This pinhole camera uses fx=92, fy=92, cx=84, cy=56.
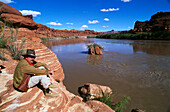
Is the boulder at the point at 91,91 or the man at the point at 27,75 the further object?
the boulder at the point at 91,91

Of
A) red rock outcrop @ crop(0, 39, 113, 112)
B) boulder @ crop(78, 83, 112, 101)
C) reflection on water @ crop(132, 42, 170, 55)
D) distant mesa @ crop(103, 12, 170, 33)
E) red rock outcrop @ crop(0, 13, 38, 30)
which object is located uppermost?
distant mesa @ crop(103, 12, 170, 33)

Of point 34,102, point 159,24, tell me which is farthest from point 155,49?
point 159,24

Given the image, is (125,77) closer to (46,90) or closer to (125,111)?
(125,111)

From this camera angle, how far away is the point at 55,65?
5387 millimetres

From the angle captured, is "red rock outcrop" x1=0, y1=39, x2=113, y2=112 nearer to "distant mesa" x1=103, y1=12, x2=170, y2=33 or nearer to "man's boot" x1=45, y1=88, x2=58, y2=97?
"man's boot" x1=45, y1=88, x2=58, y2=97

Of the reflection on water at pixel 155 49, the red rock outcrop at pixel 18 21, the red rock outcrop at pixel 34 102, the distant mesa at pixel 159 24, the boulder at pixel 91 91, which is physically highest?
the distant mesa at pixel 159 24

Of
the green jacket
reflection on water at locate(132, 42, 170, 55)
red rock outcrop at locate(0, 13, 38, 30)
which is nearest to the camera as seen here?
the green jacket

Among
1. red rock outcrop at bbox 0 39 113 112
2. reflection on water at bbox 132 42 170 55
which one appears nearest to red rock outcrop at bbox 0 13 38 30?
red rock outcrop at bbox 0 39 113 112

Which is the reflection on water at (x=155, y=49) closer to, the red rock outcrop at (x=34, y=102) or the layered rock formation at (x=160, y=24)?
the red rock outcrop at (x=34, y=102)

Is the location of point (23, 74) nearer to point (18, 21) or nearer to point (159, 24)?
point (18, 21)

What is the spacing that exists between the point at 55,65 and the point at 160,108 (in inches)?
200

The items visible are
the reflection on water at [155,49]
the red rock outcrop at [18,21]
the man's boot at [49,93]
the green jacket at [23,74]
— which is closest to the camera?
the green jacket at [23,74]

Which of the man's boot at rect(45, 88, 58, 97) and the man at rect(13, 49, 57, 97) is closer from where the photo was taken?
the man at rect(13, 49, 57, 97)

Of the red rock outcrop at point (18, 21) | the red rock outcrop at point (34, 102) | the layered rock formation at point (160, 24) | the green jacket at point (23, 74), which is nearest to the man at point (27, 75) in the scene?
the green jacket at point (23, 74)
